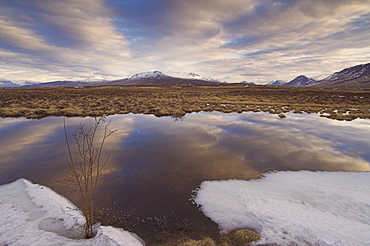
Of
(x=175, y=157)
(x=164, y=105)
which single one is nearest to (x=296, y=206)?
(x=175, y=157)

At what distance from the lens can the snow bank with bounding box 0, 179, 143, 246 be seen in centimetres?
411

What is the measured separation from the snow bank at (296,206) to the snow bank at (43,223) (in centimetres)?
278

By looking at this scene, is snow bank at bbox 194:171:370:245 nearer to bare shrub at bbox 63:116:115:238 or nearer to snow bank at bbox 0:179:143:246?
snow bank at bbox 0:179:143:246

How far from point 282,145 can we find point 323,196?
18.8 ft

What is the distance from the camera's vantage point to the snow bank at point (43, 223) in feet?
13.5

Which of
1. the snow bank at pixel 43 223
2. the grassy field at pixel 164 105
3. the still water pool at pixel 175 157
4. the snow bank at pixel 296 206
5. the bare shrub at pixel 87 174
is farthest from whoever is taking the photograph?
the grassy field at pixel 164 105

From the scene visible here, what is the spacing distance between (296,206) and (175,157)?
5692 millimetres

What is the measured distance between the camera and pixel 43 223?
4.72 metres

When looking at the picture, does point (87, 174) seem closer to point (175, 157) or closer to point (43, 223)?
point (43, 223)

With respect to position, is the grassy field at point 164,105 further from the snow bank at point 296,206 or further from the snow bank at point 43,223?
the snow bank at point 43,223

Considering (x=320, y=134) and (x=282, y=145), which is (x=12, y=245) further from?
(x=320, y=134)

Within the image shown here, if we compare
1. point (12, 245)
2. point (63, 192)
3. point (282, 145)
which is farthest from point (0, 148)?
point (282, 145)

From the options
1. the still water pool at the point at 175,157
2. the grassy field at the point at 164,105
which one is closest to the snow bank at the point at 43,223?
the still water pool at the point at 175,157

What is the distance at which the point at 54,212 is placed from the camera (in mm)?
5188
